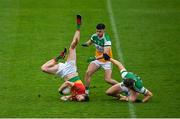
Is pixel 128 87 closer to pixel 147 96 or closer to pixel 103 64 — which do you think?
pixel 147 96

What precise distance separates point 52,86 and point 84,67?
2826 mm

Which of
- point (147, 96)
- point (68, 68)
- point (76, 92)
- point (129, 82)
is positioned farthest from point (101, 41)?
point (147, 96)

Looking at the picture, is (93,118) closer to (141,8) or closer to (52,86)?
(52,86)

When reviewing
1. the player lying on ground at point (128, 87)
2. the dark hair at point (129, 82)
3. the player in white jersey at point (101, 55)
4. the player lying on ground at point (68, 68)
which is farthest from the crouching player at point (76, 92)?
the dark hair at point (129, 82)

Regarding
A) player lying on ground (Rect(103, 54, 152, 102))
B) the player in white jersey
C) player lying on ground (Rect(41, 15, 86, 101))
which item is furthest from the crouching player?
player lying on ground (Rect(103, 54, 152, 102))

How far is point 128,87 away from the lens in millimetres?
22031

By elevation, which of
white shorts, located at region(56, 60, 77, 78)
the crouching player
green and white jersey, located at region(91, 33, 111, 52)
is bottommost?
the crouching player

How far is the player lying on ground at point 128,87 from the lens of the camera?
71.8ft

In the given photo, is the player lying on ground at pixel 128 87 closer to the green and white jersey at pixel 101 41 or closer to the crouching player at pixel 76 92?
the crouching player at pixel 76 92

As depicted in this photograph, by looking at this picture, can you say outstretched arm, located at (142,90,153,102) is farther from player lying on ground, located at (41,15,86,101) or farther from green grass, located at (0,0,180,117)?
player lying on ground, located at (41,15,86,101)

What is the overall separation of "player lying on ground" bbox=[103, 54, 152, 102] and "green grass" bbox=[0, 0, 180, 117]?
0.31 m

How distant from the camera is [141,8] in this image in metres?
35.2

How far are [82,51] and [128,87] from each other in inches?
296

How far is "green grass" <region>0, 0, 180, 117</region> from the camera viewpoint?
21.9 m
